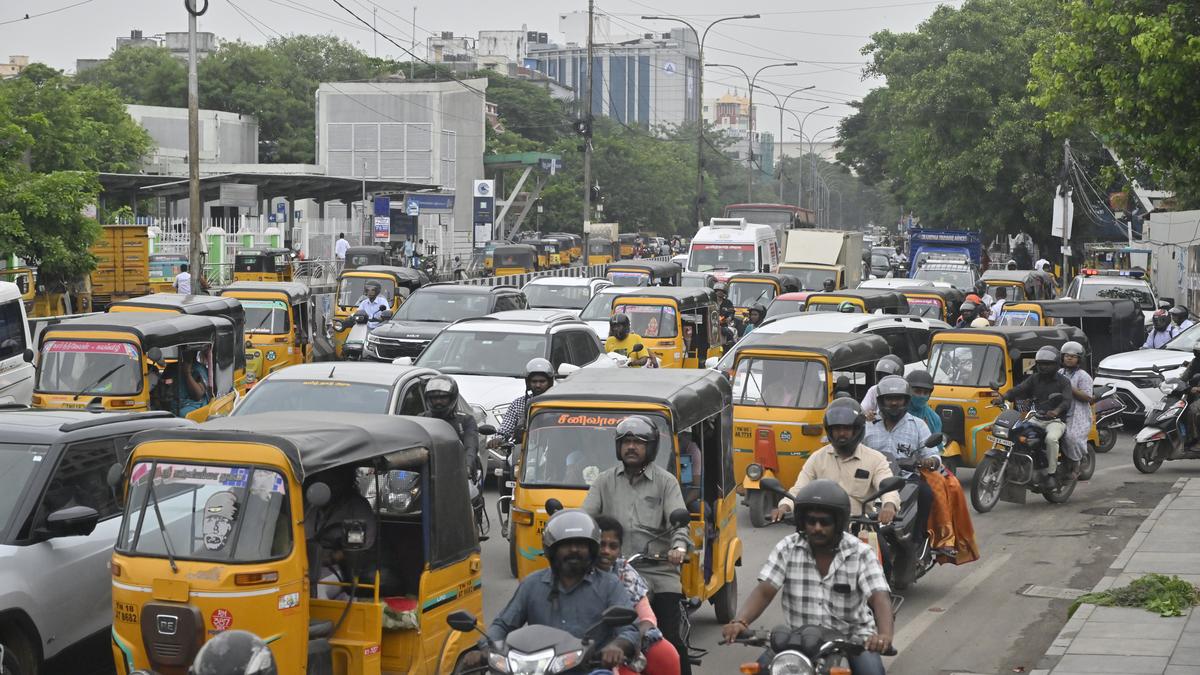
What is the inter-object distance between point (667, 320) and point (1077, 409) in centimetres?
993

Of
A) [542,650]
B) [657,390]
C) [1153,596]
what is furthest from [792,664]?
[1153,596]

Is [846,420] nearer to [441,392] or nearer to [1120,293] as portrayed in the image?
[441,392]

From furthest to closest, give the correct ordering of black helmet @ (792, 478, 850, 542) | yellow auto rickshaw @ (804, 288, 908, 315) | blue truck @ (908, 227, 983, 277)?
blue truck @ (908, 227, 983, 277) → yellow auto rickshaw @ (804, 288, 908, 315) → black helmet @ (792, 478, 850, 542)

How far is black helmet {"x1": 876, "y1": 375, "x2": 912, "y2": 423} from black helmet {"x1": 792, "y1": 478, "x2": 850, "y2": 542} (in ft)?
16.2

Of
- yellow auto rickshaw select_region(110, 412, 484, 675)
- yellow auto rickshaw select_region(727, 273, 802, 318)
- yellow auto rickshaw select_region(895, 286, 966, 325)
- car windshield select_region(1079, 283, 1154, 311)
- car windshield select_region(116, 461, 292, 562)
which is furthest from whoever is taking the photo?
yellow auto rickshaw select_region(727, 273, 802, 318)

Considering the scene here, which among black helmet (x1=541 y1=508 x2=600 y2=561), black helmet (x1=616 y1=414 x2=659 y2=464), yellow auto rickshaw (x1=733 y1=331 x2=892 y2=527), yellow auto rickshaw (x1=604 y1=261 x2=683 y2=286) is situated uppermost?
yellow auto rickshaw (x1=604 y1=261 x2=683 y2=286)

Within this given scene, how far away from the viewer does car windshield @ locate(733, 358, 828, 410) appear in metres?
15.4

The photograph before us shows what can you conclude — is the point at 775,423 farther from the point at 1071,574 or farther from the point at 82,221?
the point at 82,221

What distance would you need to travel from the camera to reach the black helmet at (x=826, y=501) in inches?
246

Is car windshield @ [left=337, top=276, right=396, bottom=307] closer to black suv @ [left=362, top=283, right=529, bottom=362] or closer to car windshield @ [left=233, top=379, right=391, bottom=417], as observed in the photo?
black suv @ [left=362, top=283, right=529, bottom=362]

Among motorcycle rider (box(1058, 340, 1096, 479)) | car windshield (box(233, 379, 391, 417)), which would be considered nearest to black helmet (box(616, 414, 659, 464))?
car windshield (box(233, 379, 391, 417))

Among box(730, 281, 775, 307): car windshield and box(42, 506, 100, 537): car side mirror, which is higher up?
box(730, 281, 775, 307): car windshield

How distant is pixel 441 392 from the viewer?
12.4 meters

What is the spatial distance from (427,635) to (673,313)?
17554 millimetres
